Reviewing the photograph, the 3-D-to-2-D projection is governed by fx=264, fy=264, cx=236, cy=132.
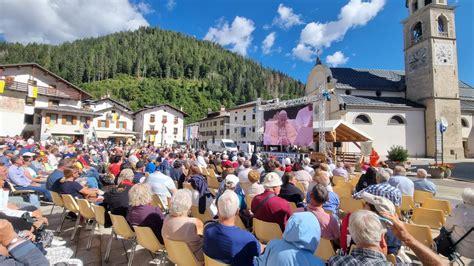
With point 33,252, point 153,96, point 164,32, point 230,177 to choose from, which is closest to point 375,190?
point 230,177

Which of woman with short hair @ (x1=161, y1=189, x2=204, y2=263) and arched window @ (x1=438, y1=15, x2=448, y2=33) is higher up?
arched window @ (x1=438, y1=15, x2=448, y2=33)

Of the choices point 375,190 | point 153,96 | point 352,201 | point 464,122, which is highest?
point 153,96

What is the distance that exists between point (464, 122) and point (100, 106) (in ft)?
153

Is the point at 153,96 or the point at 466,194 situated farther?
the point at 153,96

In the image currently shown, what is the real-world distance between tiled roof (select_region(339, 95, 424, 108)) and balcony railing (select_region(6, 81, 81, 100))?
3056 cm

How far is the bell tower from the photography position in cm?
2677

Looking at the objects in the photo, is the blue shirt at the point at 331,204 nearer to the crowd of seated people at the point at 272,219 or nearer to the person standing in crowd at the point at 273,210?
the crowd of seated people at the point at 272,219

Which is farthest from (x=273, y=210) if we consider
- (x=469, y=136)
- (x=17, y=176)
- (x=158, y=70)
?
(x=158, y=70)

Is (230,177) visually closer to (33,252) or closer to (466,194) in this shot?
(33,252)

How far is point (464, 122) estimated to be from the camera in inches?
1155

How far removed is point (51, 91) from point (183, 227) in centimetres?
3392

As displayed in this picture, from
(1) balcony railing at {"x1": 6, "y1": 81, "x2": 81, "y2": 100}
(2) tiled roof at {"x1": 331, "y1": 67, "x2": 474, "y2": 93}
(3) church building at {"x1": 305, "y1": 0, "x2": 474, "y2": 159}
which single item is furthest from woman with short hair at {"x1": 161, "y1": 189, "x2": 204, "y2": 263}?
(1) balcony railing at {"x1": 6, "y1": 81, "x2": 81, "y2": 100}

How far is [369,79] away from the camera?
3161 centimetres

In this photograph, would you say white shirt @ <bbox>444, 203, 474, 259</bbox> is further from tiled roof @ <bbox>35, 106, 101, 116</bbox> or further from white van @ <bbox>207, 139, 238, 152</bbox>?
tiled roof @ <bbox>35, 106, 101, 116</bbox>
